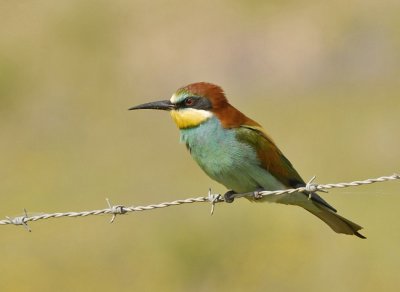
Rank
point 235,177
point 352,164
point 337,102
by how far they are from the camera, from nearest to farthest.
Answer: point 235,177 → point 352,164 → point 337,102

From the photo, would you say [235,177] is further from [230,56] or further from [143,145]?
[230,56]

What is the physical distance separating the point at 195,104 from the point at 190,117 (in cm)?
7

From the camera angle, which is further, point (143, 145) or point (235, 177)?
point (143, 145)

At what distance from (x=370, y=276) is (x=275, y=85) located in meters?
6.83

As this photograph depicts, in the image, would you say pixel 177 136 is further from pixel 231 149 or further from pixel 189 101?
pixel 231 149

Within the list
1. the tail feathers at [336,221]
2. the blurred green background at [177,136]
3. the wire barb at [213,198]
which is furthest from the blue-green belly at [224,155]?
the blurred green background at [177,136]

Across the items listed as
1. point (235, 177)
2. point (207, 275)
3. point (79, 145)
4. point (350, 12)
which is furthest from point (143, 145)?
point (235, 177)

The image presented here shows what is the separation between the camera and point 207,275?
755 centimetres

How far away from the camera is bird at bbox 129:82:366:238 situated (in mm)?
4816

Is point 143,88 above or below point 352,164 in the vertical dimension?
above

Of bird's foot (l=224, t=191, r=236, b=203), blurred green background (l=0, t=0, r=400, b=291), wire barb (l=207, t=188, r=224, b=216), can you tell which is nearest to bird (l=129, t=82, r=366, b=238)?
bird's foot (l=224, t=191, r=236, b=203)

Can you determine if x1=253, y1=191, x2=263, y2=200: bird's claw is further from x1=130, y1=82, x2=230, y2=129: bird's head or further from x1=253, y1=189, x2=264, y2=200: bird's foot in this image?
x1=130, y1=82, x2=230, y2=129: bird's head

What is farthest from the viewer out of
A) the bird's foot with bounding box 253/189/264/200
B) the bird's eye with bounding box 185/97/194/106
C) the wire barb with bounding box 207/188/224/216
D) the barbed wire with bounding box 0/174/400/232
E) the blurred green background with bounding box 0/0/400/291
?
the blurred green background with bounding box 0/0/400/291

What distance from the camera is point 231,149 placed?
482cm
